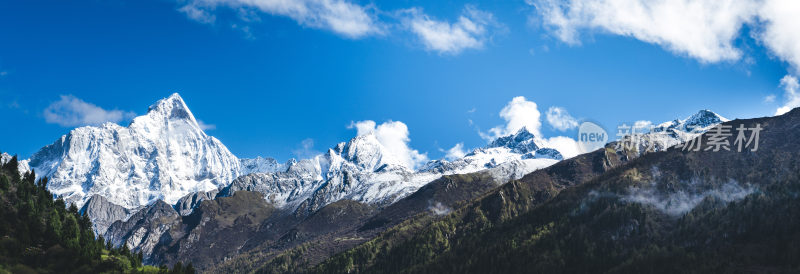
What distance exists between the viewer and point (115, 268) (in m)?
200

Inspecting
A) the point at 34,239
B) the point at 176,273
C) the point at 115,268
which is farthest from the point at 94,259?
the point at 176,273

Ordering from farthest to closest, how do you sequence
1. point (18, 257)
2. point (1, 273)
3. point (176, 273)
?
point (176, 273) → point (18, 257) → point (1, 273)

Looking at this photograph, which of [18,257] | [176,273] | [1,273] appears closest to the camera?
[1,273]

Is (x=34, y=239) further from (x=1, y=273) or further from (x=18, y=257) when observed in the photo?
(x=1, y=273)

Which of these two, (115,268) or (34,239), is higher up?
(34,239)

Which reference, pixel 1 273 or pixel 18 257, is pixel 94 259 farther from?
pixel 1 273

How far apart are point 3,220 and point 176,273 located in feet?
218

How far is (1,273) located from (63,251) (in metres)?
37.0

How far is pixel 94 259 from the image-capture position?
19962 cm

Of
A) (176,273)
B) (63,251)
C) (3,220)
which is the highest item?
(3,220)

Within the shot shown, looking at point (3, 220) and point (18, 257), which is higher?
point (3, 220)

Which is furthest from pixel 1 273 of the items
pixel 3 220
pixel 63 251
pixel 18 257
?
pixel 3 220

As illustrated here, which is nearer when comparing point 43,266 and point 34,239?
point 43,266

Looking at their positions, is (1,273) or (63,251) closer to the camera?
(1,273)
